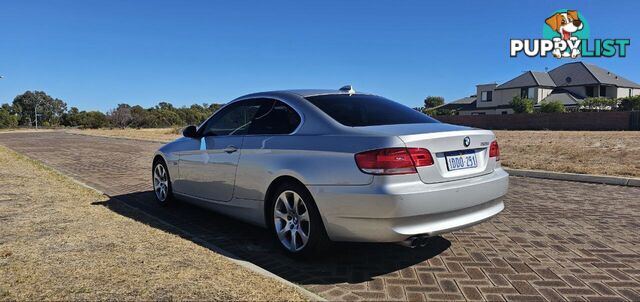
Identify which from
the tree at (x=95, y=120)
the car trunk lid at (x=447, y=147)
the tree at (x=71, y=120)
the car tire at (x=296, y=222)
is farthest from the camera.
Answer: the tree at (x=71, y=120)

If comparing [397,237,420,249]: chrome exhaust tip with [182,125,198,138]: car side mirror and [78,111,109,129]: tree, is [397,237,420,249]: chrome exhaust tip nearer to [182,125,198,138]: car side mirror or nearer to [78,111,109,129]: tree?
[182,125,198,138]: car side mirror

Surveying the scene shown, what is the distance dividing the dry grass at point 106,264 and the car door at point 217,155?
788 millimetres

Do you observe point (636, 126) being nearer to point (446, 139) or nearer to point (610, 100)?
point (610, 100)

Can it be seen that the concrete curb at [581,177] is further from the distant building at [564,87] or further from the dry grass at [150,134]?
the distant building at [564,87]

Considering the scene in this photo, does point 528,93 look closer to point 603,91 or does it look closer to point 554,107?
point 603,91

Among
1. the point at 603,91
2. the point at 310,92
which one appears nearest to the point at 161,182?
the point at 310,92

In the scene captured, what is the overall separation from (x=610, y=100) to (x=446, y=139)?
57.3 meters

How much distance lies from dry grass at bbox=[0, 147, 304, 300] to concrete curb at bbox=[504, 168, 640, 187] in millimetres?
8168

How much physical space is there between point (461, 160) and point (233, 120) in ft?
8.76

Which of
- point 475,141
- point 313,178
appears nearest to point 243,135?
point 313,178

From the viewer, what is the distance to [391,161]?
142 inches

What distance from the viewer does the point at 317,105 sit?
14.8 ft

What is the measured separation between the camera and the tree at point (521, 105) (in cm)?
5616

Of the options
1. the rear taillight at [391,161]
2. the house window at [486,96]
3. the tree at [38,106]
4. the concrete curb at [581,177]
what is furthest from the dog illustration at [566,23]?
the tree at [38,106]
